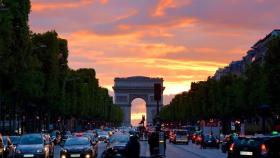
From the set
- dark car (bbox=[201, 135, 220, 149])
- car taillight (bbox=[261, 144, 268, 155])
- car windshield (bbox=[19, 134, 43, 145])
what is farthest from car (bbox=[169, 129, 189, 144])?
car taillight (bbox=[261, 144, 268, 155])

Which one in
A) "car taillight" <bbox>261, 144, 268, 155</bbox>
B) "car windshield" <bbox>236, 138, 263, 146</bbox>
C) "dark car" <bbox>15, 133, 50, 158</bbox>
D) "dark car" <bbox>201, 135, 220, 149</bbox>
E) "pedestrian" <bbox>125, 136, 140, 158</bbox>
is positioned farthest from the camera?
"dark car" <bbox>201, 135, 220, 149</bbox>

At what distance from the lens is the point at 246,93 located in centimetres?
11775

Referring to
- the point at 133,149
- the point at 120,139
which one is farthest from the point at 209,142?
the point at 133,149

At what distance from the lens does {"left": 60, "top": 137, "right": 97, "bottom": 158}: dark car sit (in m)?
52.9

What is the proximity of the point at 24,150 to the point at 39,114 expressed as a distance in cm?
6503

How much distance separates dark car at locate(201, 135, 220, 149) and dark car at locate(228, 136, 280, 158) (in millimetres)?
53590

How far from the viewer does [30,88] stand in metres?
90.2

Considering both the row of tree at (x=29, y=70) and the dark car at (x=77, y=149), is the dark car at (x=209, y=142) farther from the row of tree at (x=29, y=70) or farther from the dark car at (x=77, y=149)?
the dark car at (x=77, y=149)

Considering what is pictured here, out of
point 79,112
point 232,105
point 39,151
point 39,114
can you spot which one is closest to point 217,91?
point 232,105

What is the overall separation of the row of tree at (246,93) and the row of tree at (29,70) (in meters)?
22.7

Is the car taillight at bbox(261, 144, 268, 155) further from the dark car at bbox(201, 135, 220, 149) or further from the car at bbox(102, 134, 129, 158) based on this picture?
the dark car at bbox(201, 135, 220, 149)

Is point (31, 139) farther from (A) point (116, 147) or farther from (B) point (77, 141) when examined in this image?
(A) point (116, 147)

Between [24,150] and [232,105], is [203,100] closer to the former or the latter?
[232,105]

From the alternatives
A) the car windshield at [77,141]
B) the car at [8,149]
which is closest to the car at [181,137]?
the car windshield at [77,141]
